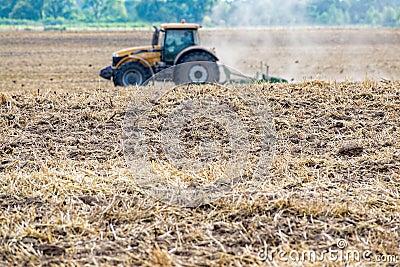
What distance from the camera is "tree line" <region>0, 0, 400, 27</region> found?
9444 cm

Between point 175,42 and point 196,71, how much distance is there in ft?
6.17

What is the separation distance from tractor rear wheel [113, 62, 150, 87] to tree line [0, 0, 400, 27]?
75507mm

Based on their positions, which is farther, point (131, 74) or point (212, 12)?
point (212, 12)

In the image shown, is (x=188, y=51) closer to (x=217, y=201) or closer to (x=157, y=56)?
(x=157, y=56)

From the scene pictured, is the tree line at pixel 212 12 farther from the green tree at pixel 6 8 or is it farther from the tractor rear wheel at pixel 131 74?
the tractor rear wheel at pixel 131 74

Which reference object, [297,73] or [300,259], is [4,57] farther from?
[300,259]

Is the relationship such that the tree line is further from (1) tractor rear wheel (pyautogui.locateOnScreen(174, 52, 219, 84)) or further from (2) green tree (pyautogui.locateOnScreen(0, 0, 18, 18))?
(1) tractor rear wheel (pyautogui.locateOnScreen(174, 52, 219, 84))

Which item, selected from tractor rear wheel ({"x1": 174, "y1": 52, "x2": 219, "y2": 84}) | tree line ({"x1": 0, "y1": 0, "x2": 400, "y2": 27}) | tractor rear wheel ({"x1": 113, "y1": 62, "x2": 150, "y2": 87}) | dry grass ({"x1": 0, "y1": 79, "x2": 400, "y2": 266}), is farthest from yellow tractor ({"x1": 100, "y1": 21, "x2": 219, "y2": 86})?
tree line ({"x1": 0, "y1": 0, "x2": 400, "y2": 27})

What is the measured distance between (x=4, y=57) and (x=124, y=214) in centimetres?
2795

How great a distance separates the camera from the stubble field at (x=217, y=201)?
407cm

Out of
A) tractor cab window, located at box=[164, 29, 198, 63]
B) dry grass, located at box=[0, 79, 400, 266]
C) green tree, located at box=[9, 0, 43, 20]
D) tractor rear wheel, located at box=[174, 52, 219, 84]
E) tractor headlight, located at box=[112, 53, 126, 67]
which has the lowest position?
dry grass, located at box=[0, 79, 400, 266]

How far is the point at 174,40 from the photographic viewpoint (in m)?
15.4

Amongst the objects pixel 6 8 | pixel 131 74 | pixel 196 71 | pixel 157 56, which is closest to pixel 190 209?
pixel 196 71

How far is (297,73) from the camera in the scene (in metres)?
24.4
